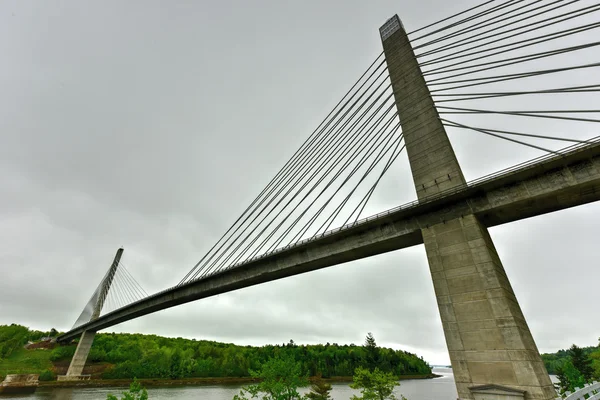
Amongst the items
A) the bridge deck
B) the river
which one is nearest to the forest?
the river

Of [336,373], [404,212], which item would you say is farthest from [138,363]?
[404,212]

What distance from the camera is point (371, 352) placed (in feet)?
316

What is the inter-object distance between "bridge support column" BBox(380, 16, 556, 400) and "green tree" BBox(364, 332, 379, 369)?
309 feet

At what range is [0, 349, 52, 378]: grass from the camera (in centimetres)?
5656

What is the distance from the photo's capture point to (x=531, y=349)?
12.7 m

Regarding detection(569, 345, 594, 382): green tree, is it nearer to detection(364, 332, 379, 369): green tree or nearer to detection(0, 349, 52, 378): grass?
detection(364, 332, 379, 369): green tree

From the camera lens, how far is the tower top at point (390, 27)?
24.2 m

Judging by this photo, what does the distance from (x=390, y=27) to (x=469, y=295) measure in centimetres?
2287

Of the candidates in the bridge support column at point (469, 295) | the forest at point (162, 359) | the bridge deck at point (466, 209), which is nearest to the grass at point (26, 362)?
the forest at point (162, 359)

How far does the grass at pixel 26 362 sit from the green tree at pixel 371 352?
88359 mm

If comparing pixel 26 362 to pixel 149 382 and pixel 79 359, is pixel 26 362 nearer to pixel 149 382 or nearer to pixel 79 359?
pixel 79 359

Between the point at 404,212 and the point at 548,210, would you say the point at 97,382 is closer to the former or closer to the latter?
the point at 404,212

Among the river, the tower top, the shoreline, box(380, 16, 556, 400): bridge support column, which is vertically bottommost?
the river

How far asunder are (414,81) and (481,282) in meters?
14.7
